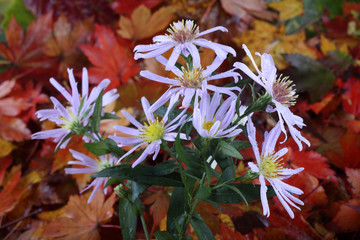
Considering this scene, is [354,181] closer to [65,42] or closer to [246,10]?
[246,10]

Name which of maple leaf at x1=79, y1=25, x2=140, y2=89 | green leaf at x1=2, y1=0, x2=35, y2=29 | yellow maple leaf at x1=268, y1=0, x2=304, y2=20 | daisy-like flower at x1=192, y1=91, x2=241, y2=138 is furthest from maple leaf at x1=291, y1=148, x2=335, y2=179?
green leaf at x1=2, y1=0, x2=35, y2=29

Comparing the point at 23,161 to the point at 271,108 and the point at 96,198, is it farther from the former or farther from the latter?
the point at 271,108

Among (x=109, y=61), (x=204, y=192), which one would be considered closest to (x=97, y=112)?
(x=204, y=192)

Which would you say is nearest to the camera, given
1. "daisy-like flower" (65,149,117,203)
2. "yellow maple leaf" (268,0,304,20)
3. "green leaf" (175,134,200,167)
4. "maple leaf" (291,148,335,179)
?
"green leaf" (175,134,200,167)

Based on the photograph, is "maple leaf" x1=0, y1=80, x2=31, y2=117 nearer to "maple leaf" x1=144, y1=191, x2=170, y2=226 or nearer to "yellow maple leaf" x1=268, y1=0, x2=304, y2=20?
"maple leaf" x1=144, y1=191, x2=170, y2=226

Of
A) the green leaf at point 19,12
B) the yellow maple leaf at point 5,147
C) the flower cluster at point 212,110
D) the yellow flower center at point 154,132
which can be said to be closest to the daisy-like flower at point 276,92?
the flower cluster at point 212,110

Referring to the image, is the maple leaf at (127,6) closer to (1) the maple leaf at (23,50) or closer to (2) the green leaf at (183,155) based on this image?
(1) the maple leaf at (23,50)

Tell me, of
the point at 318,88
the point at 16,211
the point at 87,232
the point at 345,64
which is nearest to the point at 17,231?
the point at 16,211
